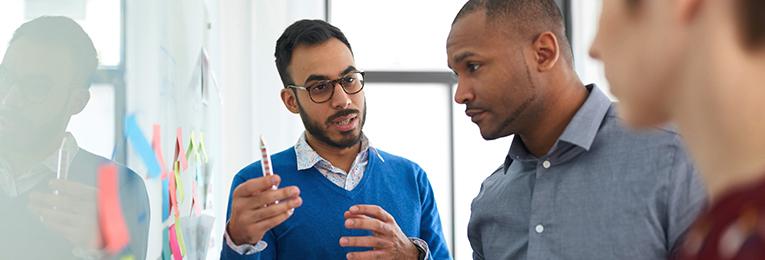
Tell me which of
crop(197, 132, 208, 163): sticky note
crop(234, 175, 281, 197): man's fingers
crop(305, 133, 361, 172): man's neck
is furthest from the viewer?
crop(197, 132, 208, 163): sticky note

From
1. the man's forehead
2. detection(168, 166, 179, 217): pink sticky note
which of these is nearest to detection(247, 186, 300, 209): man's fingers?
detection(168, 166, 179, 217): pink sticky note

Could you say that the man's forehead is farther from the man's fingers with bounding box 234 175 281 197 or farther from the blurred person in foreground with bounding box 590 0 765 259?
the blurred person in foreground with bounding box 590 0 765 259

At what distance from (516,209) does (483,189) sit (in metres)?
0.14

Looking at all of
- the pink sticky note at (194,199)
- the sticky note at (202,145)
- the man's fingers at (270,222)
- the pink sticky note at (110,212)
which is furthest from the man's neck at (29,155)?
the sticky note at (202,145)

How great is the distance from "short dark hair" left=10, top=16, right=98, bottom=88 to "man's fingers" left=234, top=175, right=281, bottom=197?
0.48 metres

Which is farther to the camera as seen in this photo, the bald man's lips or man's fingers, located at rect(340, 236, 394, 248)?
man's fingers, located at rect(340, 236, 394, 248)

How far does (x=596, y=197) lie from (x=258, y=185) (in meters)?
0.55

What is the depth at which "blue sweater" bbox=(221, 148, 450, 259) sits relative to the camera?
1.53 meters

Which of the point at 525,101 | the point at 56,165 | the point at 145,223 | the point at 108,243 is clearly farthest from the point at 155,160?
the point at 525,101

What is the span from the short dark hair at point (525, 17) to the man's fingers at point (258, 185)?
0.42m

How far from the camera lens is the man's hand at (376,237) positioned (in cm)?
136

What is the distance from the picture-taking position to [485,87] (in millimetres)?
1240

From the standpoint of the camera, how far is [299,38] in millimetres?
1638

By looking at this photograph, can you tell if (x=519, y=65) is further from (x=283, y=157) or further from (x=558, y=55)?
(x=283, y=157)
